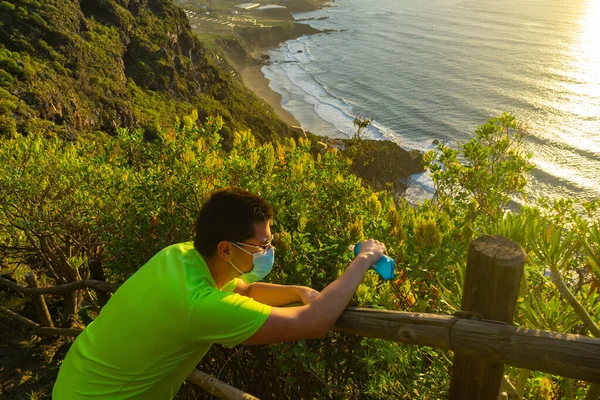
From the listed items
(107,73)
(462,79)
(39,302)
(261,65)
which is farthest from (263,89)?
(39,302)

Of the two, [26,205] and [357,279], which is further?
[26,205]

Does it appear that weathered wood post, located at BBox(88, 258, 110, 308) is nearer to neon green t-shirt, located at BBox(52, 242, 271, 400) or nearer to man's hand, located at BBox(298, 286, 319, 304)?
neon green t-shirt, located at BBox(52, 242, 271, 400)

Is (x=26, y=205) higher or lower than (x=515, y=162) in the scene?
lower

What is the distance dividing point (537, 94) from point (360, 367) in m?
42.5

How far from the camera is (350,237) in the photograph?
10.6 ft

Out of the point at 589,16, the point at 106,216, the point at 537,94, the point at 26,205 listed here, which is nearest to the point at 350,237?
the point at 106,216

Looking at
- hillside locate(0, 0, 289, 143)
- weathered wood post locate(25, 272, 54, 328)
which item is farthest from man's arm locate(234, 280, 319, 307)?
hillside locate(0, 0, 289, 143)

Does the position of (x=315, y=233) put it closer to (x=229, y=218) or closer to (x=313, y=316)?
(x=229, y=218)

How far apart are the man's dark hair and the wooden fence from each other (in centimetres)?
63

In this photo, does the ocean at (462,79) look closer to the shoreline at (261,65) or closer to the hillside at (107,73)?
the shoreline at (261,65)

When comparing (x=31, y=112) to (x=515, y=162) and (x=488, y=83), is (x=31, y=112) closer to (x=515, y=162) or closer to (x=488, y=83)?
(x=515, y=162)

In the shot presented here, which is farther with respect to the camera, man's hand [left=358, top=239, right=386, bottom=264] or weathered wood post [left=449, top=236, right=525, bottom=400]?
man's hand [left=358, top=239, right=386, bottom=264]

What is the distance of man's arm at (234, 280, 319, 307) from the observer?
8.20 feet

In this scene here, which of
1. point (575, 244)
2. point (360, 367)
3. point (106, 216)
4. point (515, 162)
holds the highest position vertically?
point (575, 244)
